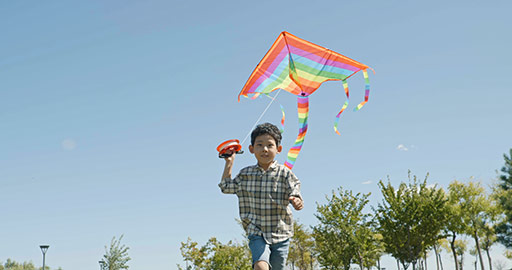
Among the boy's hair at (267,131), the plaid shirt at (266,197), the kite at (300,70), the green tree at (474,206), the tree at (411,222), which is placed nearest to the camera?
the plaid shirt at (266,197)

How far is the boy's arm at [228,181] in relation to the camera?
425 centimetres

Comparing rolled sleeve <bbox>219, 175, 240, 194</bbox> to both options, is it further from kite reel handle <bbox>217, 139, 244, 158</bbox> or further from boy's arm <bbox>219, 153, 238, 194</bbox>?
kite reel handle <bbox>217, 139, 244, 158</bbox>

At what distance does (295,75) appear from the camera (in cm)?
631

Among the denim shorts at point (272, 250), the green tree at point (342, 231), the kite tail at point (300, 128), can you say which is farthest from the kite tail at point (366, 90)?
the green tree at point (342, 231)

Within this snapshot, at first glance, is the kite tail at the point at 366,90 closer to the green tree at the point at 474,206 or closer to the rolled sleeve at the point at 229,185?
the rolled sleeve at the point at 229,185

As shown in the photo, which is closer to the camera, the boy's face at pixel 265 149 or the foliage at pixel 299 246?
the boy's face at pixel 265 149

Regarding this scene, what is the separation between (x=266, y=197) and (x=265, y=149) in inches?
18.3

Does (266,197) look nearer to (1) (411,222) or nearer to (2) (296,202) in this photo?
(2) (296,202)

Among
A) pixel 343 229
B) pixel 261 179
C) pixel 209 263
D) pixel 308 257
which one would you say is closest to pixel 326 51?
pixel 261 179

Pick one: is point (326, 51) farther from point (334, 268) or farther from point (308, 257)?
point (308, 257)

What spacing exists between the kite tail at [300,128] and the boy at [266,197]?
0.66 metres

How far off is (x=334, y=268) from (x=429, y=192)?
6.81 metres

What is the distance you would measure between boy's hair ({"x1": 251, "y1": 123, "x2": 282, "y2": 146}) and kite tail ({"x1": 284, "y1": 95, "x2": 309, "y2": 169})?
2.12 feet

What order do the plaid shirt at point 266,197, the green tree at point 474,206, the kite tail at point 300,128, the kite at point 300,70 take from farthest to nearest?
the green tree at point 474,206 < the kite at point 300,70 < the kite tail at point 300,128 < the plaid shirt at point 266,197
